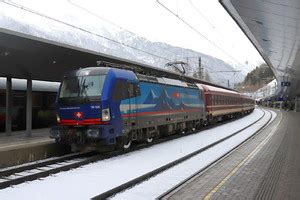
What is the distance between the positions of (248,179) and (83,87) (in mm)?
6686

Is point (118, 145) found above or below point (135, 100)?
below

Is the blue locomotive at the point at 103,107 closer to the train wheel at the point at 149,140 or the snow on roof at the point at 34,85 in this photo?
the train wheel at the point at 149,140

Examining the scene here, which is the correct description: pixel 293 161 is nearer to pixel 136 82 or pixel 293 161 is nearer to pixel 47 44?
pixel 136 82

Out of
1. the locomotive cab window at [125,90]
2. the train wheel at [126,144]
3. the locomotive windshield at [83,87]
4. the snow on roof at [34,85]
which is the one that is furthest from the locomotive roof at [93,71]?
the snow on roof at [34,85]

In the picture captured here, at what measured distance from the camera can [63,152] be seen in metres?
16.0

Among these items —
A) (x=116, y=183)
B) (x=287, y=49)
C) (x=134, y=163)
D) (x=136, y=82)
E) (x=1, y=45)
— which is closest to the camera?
(x=116, y=183)

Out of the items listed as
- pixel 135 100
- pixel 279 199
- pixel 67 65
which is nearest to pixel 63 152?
pixel 135 100

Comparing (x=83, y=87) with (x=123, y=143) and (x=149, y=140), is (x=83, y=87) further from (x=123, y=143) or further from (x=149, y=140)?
(x=149, y=140)

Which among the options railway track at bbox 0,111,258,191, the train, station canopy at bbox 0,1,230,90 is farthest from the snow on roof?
railway track at bbox 0,111,258,191

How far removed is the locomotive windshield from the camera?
49.5ft

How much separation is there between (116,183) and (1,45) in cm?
787

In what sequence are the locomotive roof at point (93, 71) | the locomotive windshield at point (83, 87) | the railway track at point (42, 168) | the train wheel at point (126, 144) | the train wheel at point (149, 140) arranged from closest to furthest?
the railway track at point (42, 168)
the locomotive windshield at point (83, 87)
the locomotive roof at point (93, 71)
the train wheel at point (126, 144)
the train wheel at point (149, 140)

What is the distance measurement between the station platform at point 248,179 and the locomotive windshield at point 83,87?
454 centimetres

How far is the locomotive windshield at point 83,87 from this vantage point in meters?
15.1
